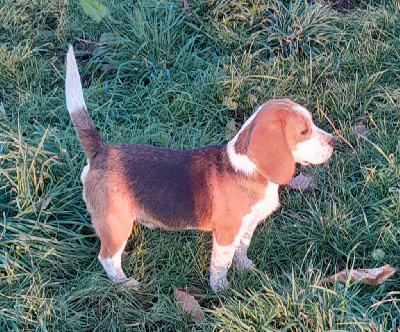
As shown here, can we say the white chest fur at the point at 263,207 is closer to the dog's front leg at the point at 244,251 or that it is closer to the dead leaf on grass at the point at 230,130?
the dog's front leg at the point at 244,251

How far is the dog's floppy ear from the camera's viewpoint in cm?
313

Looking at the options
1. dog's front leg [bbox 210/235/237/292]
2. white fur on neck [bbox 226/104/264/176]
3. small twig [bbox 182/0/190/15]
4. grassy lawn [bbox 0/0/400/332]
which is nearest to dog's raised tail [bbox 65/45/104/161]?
grassy lawn [bbox 0/0/400/332]

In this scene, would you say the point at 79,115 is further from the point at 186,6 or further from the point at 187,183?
the point at 186,6

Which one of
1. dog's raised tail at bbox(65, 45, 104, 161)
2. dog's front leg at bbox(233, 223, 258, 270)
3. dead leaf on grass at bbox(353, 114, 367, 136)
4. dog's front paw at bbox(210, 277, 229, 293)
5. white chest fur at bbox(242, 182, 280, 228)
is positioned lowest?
dog's front paw at bbox(210, 277, 229, 293)

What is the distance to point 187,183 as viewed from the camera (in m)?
3.41

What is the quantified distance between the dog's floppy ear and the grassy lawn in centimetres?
55

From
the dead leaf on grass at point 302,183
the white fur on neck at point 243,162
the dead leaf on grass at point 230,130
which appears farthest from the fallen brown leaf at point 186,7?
the white fur on neck at point 243,162

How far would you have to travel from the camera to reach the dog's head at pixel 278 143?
314 centimetres

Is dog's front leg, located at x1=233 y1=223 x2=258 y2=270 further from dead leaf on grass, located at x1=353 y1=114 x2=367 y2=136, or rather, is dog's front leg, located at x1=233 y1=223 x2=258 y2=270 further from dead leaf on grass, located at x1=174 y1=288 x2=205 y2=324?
dead leaf on grass, located at x1=353 y1=114 x2=367 y2=136

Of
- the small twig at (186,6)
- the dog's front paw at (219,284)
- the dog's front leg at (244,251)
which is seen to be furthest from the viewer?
the small twig at (186,6)

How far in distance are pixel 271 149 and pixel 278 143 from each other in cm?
5

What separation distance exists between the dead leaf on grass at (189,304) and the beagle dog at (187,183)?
201mm

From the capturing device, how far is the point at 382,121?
180 inches

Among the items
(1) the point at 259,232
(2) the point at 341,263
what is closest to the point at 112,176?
(1) the point at 259,232
